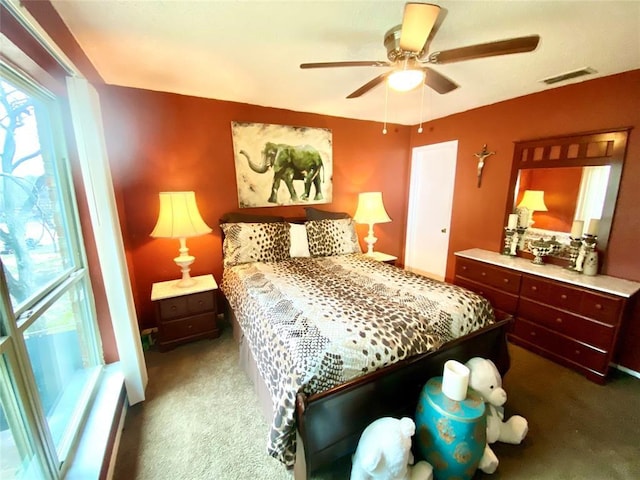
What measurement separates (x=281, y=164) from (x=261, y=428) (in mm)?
2510

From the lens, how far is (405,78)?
61.8 inches

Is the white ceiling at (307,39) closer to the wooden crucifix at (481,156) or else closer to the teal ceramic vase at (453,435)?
the wooden crucifix at (481,156)

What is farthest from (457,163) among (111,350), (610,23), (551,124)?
(111,350)

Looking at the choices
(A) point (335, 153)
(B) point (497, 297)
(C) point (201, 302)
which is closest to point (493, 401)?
(B) point (497, 297)

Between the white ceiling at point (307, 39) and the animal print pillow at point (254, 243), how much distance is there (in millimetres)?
1296

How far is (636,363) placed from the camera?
2059mm

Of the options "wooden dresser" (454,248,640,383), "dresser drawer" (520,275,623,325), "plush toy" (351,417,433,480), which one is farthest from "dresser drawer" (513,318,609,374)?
"plush toy" (351,417,433,480)

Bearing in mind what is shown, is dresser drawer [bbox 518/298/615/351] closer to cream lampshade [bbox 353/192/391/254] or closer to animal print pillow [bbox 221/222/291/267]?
cream lampshade [bbox 353/192/391/254]

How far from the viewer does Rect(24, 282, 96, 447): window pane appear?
Result: 122cm

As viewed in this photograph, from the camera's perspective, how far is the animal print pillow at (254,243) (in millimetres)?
2531

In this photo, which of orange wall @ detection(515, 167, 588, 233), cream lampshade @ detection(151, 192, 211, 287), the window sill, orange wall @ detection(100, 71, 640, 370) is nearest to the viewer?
the window sill

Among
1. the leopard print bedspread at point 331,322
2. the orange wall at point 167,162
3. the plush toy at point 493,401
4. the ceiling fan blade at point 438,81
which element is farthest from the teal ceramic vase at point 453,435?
the orange wall at point 167,162

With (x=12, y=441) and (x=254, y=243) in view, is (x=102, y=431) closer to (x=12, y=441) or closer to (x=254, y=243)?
→ (x=12, y=441)

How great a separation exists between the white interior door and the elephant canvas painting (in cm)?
139
